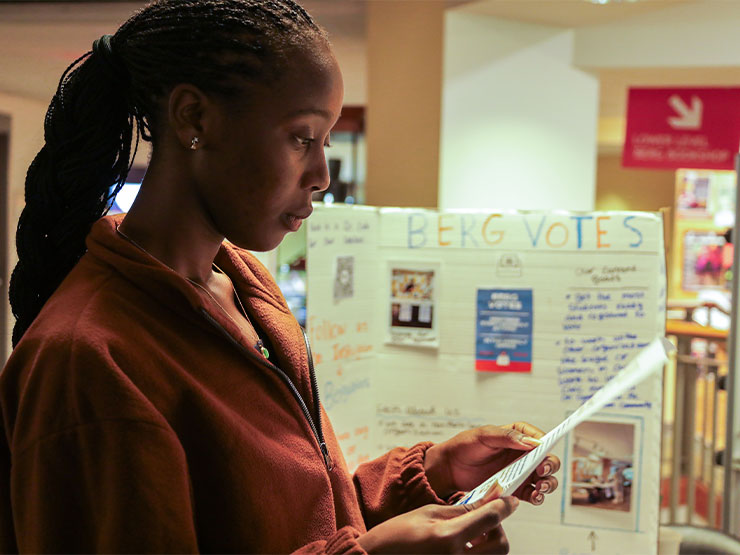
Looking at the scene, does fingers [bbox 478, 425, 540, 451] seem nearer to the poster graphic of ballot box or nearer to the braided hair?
the braided hair

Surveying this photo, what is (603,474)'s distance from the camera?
201 cm

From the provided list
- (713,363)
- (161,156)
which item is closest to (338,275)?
(161,156)

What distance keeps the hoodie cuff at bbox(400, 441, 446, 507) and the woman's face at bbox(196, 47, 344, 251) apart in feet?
1.38

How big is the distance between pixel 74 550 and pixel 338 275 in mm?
1429

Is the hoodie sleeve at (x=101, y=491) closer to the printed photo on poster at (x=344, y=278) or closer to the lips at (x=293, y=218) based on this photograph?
the lips at (x=293, y=218)

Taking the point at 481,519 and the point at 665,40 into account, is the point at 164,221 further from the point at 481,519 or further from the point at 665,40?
the point at 665,40

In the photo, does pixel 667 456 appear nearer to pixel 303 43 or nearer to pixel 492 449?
pixel 492 449

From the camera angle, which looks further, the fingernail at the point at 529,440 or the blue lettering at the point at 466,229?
the blue lettering at the point at 466,229

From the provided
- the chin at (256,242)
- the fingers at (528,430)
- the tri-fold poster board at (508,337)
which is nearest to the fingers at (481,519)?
the fingers at (528,430)

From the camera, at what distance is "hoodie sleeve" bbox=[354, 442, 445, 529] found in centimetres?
99

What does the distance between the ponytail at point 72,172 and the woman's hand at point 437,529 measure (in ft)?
1.48

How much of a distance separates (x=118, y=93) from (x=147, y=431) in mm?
376

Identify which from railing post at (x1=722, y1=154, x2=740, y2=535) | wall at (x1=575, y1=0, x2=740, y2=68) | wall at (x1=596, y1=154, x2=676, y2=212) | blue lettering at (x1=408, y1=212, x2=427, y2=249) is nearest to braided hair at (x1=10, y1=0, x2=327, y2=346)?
blue lettering at (x1=408, y1=212, x2=427, y2=249)

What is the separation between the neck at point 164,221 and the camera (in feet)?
2.41
